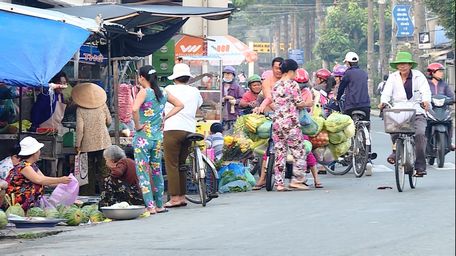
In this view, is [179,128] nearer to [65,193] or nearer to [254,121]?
[65,193]

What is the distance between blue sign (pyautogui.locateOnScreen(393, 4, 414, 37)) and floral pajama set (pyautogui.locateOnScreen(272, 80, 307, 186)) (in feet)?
131

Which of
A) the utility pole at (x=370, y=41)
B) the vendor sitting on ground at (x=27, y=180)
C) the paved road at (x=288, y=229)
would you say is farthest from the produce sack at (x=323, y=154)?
the utility pole at (x=370, y=41)

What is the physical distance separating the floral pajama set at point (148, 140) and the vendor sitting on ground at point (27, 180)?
38.6 inches

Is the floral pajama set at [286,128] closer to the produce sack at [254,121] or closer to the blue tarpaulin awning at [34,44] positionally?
the produce sack at [254,121]

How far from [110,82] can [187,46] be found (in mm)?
9452

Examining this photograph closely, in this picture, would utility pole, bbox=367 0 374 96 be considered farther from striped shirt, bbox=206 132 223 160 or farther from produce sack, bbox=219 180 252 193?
produce sack, bbox=219 180 252 193

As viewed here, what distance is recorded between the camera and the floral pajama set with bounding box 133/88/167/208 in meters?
14.0

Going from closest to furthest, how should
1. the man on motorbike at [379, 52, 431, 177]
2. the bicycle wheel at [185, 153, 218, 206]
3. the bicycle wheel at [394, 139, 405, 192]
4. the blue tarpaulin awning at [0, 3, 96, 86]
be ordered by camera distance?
the blue tarpaulin awning at [0, 3, 96, 86]
the bicycle wheel at [185, 153, 218, 206]
the bicycle wheel at [394, 139, 405, 192]
the man on motorbike at [379, 52, 431, 177]

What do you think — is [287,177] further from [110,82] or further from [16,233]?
[16,233]

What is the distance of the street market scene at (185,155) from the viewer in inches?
458

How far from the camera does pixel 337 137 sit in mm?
17609

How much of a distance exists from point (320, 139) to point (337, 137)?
0.34m

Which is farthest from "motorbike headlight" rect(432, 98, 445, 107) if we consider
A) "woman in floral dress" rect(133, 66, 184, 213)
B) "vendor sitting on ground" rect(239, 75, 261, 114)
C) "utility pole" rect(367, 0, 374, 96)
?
"utility pole" rect(367, 0, 374, 96)

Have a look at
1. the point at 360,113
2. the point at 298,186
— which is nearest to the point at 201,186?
the point at 298,186
